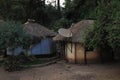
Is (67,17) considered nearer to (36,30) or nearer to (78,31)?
(36,30)

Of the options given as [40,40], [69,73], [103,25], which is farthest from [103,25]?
[40,40]

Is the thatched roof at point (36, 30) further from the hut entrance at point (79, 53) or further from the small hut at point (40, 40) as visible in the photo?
the hut entrance at point (79, 53)

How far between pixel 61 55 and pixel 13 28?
742cm

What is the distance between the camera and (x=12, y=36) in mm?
22688

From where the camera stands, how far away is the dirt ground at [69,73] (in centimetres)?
1878

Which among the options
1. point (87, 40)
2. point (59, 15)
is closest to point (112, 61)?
point (87, 40)

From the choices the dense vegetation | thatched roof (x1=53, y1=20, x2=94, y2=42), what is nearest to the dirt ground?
the dense vegetation

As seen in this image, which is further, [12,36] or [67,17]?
[67,17]

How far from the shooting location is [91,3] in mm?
35969

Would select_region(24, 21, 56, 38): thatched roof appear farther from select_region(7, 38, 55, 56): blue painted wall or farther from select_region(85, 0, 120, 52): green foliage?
select_region(85, 0, 120, 52): green foliage

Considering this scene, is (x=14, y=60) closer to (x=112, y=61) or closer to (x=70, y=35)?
(x=70, y=35)

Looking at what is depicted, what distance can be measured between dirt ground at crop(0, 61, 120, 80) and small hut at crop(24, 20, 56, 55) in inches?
197

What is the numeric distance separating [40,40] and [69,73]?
916 cm

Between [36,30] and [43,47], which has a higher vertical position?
[36,30]
